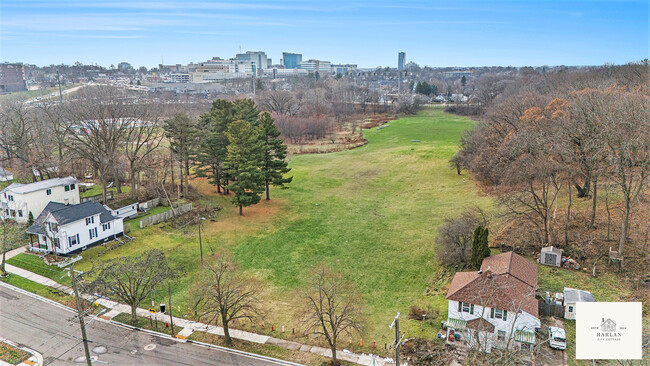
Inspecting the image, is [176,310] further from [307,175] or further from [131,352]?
[307,175]

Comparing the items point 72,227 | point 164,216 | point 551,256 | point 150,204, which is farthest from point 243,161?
point 551,256

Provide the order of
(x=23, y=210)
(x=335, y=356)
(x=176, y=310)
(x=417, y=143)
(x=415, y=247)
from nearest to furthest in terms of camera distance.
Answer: (x=335, y=356) → (x=176, y=310) → (x=415, y=247) → (x=23, y=210) → (x=417, y=143)

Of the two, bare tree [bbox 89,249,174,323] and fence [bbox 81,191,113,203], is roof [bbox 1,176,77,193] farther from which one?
bare tree [bbox 89,249,174,323]

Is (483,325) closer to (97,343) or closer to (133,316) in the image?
(133,316)

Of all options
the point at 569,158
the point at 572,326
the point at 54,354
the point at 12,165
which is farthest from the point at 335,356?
the point at 12,165

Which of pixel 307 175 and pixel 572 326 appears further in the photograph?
pixel 307 175
